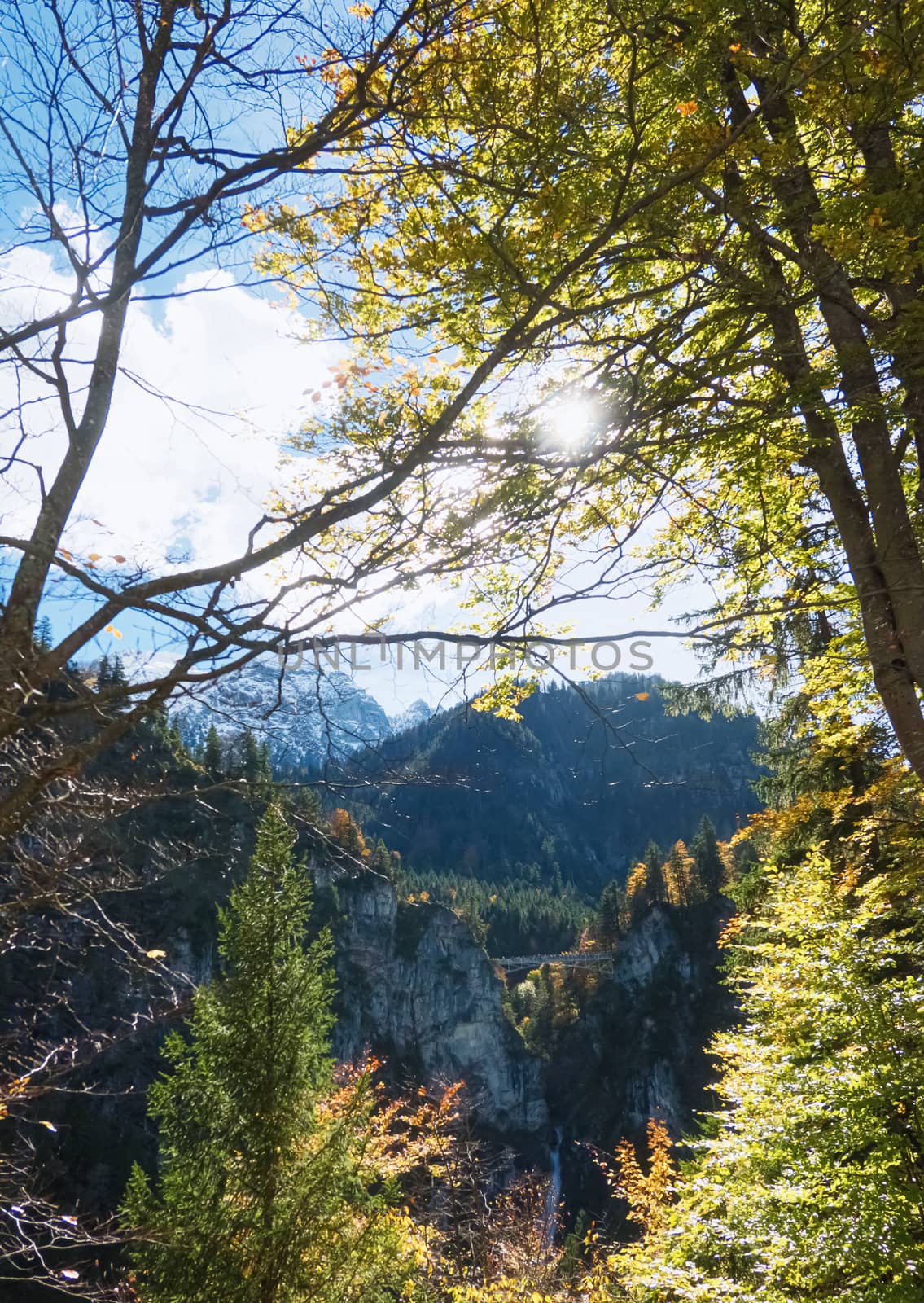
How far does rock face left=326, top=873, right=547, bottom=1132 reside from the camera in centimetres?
4431

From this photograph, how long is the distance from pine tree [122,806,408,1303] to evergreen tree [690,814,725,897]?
44.4 meters

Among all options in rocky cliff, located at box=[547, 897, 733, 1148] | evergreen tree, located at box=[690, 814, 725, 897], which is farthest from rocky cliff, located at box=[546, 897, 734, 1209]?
evergreen tree, located at box=[690, 814, 725, 897]

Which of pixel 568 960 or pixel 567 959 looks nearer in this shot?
pixel 568 960

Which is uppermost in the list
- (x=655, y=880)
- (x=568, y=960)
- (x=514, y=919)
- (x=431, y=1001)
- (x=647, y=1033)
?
(x=655, y=880)

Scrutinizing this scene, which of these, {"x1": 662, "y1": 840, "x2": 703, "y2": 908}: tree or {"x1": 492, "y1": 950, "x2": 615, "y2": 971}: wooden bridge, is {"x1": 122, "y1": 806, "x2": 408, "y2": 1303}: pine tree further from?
{"x1": 492, "y1": 950, "x2": 615, "y2": 971}: wooden bridge

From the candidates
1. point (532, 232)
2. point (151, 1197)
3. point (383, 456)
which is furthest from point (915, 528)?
point (151, 1197)

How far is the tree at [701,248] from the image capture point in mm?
2857

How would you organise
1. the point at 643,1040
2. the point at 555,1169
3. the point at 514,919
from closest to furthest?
1. the point at 555,1169
2. the point at 643,1040
3. the point at 514,919

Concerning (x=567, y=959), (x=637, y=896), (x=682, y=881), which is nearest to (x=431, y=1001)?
(x=567, y=959)

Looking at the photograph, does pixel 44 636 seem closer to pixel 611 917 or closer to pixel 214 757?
pixel 214 757

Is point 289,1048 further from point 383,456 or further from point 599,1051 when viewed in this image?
point 599,1051

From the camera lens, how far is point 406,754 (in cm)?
242

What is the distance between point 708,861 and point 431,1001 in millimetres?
21677

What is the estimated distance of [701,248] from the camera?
2961 mm
